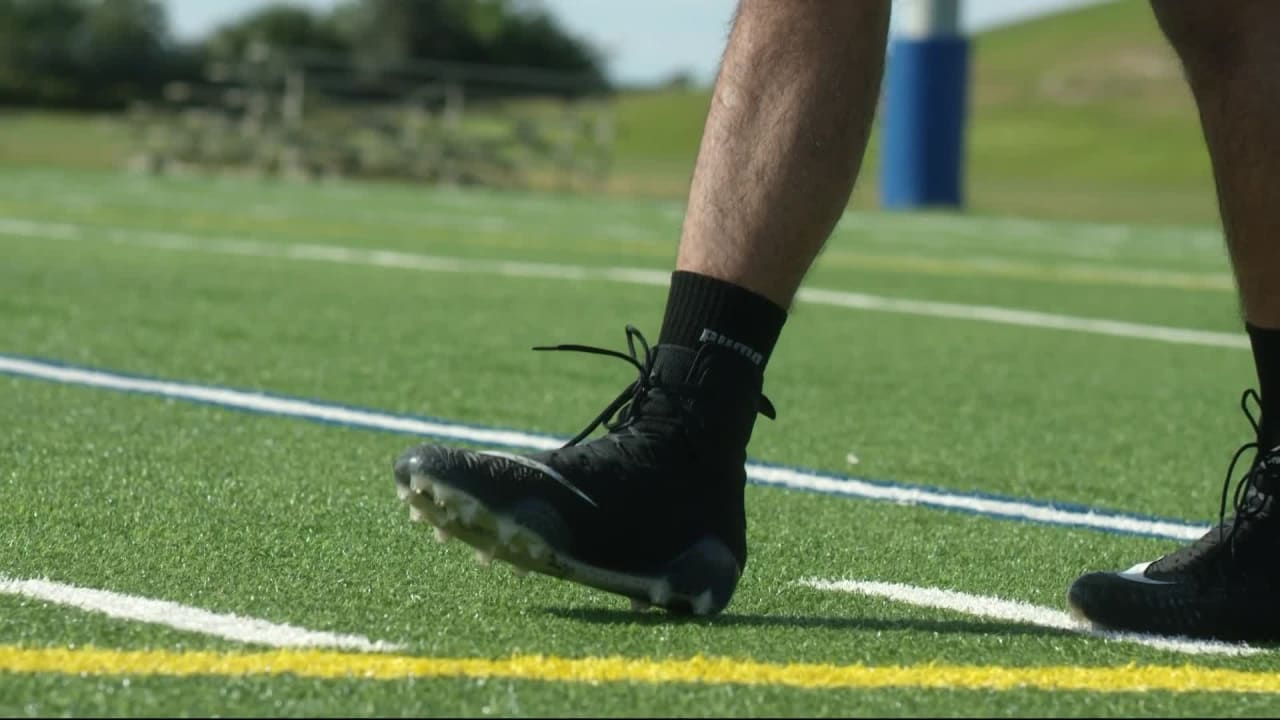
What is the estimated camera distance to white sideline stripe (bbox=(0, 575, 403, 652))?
→ 5.71 ft

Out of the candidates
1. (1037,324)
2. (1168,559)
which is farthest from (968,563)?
(1037,324)

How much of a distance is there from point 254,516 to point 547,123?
92.9 ft

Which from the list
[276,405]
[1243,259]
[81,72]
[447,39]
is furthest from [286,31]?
[1243,259]

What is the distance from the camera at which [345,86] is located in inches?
1029

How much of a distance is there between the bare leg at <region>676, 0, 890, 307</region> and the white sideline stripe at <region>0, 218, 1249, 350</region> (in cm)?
361

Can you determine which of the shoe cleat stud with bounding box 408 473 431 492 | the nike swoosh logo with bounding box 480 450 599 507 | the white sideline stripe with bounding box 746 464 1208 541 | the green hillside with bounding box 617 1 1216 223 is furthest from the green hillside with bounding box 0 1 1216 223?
the shoe cleat stud with bounding box 408 473 431 492

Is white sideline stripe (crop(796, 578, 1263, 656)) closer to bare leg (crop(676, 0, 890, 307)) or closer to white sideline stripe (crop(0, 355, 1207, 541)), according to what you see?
bare leg (crop(676, 0, 890, 307))

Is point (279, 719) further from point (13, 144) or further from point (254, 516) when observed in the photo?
point (13, 144)

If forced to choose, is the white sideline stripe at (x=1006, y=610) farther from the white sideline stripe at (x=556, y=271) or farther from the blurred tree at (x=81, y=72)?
the blurred tree at (x=81, y=72)

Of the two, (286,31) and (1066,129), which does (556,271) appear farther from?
(286,31)

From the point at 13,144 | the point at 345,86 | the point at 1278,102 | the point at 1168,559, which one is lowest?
the point at 13,144

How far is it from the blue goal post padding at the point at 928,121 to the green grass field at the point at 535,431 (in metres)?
9.41

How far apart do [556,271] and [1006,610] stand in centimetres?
545

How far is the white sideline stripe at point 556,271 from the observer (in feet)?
19.3
